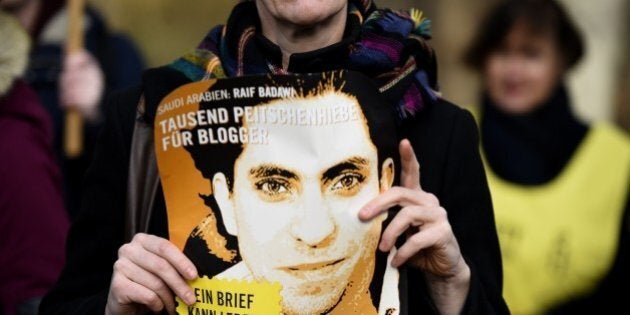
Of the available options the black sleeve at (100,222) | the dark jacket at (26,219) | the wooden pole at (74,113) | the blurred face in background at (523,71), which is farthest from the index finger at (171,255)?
the blurred face in background at (523,71)

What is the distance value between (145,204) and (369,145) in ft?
1.48

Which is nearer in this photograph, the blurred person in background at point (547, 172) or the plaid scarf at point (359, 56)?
the plaid scarf at point (359, 56)

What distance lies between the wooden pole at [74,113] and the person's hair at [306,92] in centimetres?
240

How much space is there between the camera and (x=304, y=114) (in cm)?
224

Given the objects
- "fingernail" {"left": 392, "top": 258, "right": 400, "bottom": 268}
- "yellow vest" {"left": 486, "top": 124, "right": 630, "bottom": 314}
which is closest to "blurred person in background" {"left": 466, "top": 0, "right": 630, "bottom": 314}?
"yellow vest" {"left": 486, "top": 124, "right": 630, "bottom": 314}

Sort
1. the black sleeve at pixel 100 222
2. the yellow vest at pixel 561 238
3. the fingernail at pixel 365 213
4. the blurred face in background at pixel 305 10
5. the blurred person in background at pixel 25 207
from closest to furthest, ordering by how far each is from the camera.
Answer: the fingernail at pixel 365 213 < the blurred face in background at pixel 305 10 < the black sleeve at pixel 100 222 < the blurred person in background at pixel 25 207 < the yellow vest at pixel 561 238

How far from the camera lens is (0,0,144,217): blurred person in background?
4656 millimetres

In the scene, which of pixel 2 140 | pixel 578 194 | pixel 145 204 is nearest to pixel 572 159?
pixel 578 194

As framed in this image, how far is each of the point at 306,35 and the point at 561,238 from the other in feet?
7.84

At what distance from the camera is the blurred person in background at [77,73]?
183 inches

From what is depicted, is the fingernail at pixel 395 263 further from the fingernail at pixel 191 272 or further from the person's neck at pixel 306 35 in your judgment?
the person's neck at pixel 306 35

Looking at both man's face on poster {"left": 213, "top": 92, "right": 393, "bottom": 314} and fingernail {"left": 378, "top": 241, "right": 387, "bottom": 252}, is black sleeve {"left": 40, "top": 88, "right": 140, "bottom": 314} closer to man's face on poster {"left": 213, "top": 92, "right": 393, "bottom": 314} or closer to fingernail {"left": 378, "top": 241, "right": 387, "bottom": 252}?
man's face on poster {"left": 213, "top": 92, "right": 393, "bottom": 314}

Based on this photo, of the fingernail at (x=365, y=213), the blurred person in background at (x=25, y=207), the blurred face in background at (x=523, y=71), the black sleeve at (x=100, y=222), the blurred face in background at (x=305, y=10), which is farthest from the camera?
the blurred face in background at (x=523, y=71)

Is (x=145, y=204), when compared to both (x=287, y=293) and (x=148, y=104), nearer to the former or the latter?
(x=148, y=104)
